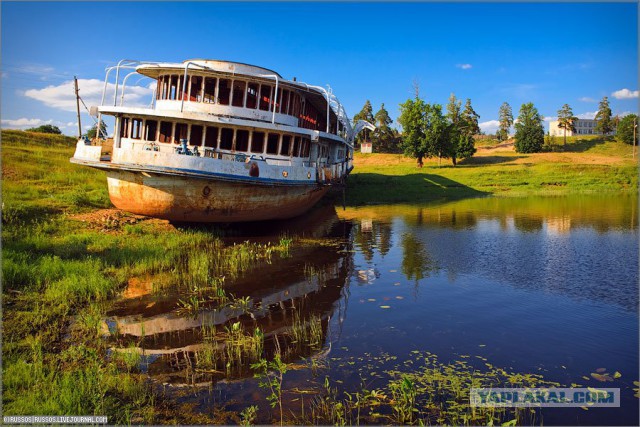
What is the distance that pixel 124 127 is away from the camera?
1794 centimetres

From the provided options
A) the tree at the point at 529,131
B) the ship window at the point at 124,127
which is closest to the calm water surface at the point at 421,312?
the ship window at the point at 124,127

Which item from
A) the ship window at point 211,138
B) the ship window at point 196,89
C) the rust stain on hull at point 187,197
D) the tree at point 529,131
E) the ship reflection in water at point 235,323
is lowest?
the ship reflection in water at point 235,323

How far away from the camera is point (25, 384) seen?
19.1 feet

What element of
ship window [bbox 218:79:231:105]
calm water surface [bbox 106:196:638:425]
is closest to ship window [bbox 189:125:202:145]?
ship window [bbox 218:79:231:105]

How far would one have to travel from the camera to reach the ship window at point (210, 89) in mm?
17844

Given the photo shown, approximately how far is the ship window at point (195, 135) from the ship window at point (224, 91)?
1779 mm

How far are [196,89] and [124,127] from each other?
3522mm

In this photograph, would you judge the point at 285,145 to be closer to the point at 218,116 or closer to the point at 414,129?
the point at 218,116

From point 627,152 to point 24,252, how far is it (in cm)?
9464

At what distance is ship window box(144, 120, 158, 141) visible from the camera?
17.4 m

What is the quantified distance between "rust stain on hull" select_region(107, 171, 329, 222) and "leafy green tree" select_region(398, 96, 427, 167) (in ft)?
145

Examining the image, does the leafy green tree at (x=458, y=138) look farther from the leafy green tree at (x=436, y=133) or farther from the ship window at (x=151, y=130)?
the ship window at (x=151, y=130)

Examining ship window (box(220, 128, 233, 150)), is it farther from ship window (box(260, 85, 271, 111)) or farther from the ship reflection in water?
the ship reflection in water

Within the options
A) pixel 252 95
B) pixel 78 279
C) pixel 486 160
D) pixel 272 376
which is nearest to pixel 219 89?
pixel 252 95
